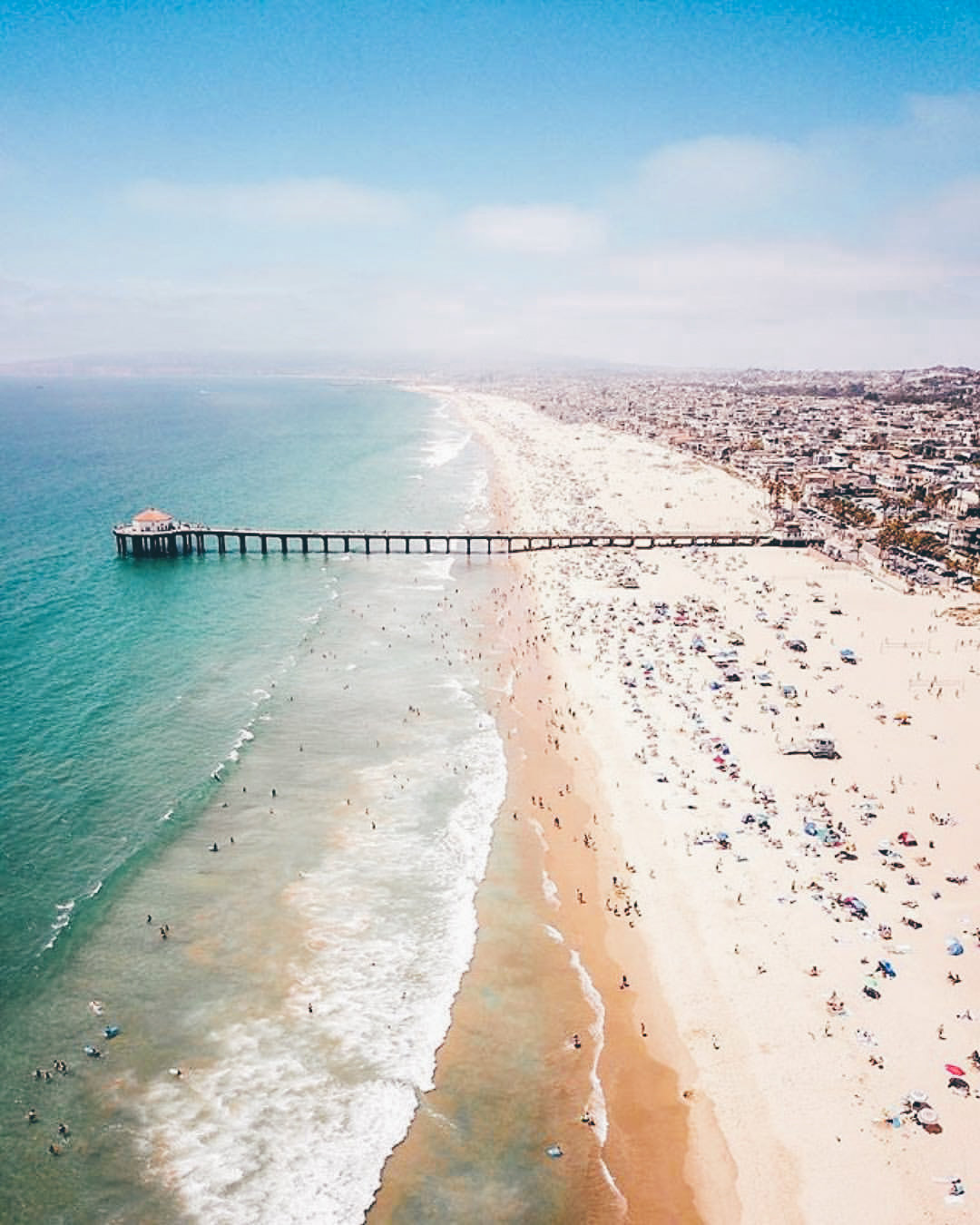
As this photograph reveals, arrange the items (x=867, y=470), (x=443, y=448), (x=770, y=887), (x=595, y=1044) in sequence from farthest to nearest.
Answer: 1. (x=443, y=448)
2. (x=867, y=470)
3. (x=770, y=887)
4. (x=595, y=1044)

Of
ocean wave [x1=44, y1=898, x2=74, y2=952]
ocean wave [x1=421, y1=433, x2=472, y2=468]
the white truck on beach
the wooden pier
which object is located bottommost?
ocean wave [x1=44, y1=898, x2=74, y2=952]

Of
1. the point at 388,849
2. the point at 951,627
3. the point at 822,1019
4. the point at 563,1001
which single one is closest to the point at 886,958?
the point at 822,1019

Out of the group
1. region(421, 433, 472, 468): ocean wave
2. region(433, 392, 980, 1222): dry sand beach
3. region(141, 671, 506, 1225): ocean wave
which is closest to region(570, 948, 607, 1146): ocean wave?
region(433, 392, 980, 1222): dry sand beach

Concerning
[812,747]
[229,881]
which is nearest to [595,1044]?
[229,881]

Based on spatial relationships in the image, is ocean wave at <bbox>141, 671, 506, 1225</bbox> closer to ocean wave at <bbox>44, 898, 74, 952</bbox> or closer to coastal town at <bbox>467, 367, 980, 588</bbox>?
ocean wave at <bbox>44, 898, 74, 952</bbox>

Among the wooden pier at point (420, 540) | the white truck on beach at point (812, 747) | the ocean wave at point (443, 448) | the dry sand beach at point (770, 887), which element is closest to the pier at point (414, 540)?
the wooden pier at point (420, 540)

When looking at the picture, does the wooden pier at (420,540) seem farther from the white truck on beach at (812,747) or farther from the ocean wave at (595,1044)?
the ocean wave at (595,1044)

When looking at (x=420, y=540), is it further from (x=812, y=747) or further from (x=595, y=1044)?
(x=595, y=1044)
